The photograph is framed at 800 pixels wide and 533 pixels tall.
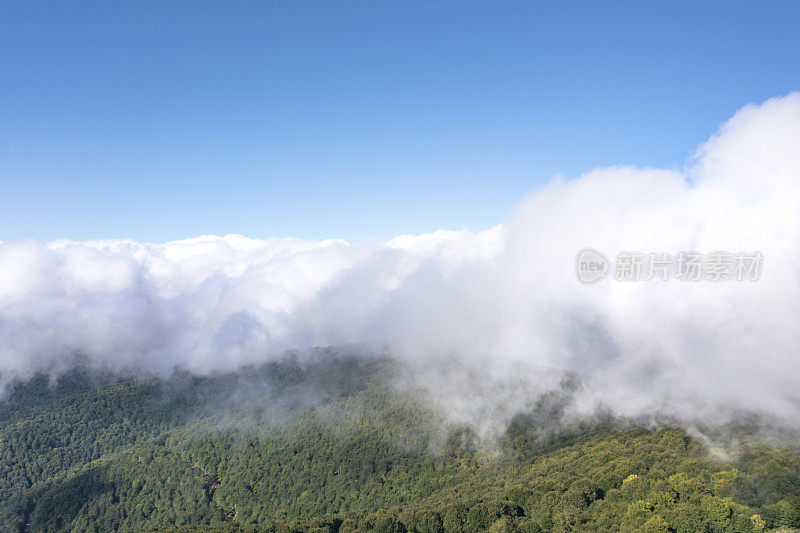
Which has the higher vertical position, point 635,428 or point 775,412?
point 775,412

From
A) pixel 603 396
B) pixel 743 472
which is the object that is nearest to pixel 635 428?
pixel 603 396

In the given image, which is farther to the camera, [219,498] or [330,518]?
[219,498]

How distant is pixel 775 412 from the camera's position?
121000 millimetres

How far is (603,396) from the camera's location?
189375 millimetres

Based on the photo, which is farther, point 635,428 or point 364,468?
point 364,468

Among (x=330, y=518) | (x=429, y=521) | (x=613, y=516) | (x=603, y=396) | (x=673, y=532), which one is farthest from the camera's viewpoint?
(x=603, y=396)

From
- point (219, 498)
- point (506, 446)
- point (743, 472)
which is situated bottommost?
point (219, 498)

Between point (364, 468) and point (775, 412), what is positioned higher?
point (775, 412)

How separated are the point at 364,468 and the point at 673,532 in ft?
471

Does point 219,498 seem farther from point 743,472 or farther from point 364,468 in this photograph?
point 743,472

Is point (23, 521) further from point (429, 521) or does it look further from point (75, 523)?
point (429, 521)

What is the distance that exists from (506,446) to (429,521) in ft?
334

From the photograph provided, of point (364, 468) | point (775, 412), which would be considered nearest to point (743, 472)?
point (775, 412)

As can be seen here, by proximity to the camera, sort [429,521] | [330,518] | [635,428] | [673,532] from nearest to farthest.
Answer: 1. [673,532]
2. [429,521]
3. [330,518]
4. [635,428]
